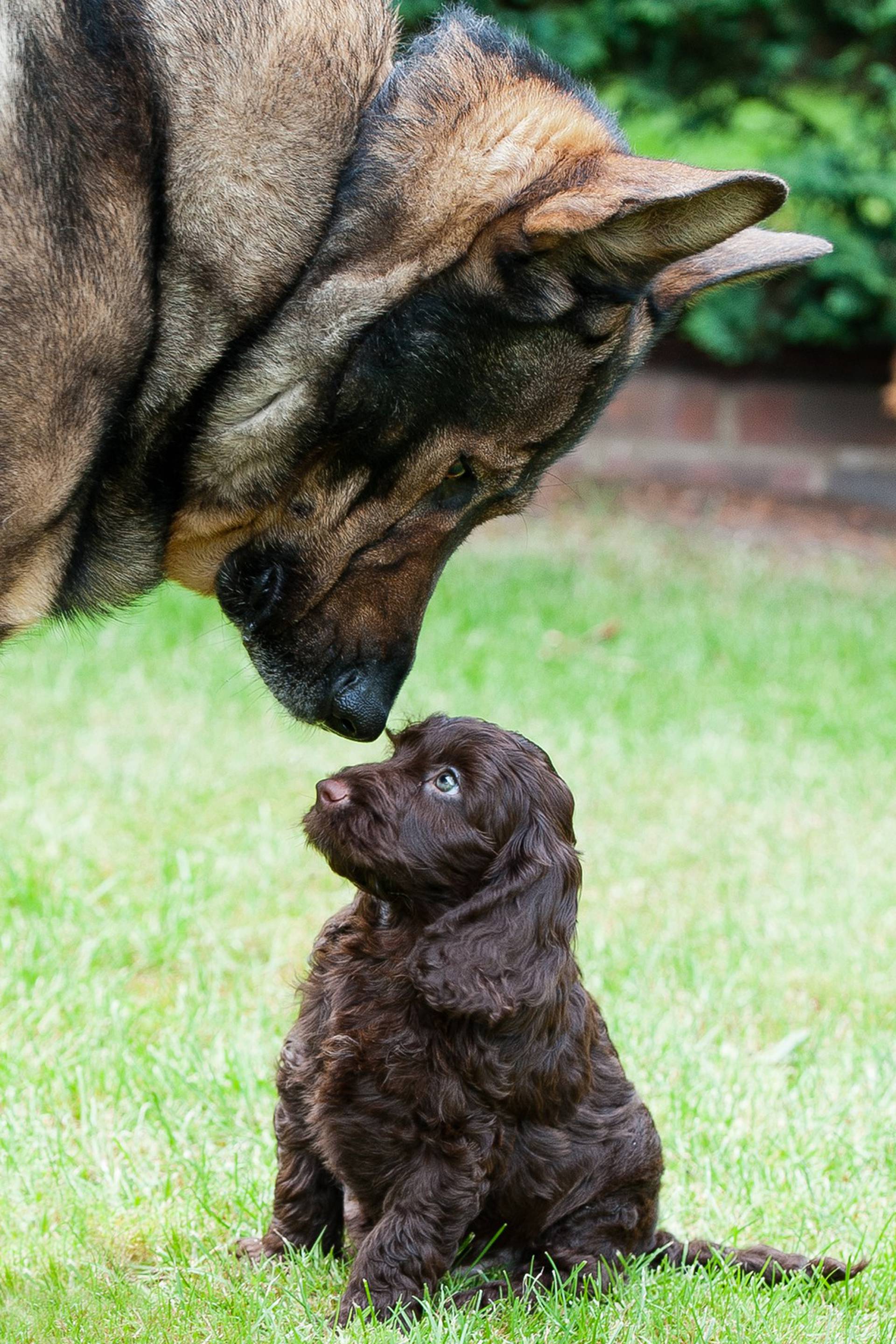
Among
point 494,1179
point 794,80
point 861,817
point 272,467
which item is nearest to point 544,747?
point 861,817

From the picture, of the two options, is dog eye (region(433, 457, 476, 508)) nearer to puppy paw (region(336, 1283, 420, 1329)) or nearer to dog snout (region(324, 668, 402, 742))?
dog snout (region(324, 668, 402, 742))

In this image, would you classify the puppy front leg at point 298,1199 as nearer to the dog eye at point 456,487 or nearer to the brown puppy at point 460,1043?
the brown puppy at point 460,1043

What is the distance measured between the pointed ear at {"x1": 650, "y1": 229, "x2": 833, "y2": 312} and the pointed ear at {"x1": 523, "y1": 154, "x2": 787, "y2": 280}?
0.56m

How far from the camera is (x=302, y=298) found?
284 centimetres

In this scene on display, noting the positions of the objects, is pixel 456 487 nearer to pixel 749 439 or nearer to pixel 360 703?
Answer: pixel 360 703

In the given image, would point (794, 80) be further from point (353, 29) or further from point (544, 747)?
point (353, 29)

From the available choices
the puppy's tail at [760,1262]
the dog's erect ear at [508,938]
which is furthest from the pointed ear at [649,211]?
the puppy's tail at [760,1262]

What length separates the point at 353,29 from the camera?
9.61 ft

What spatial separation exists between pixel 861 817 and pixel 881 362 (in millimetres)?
6181

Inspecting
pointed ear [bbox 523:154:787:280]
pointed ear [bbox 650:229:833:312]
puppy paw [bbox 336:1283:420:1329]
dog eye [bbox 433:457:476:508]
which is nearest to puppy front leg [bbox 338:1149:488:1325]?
puppy paw [bbox 336:1283:420:1329]

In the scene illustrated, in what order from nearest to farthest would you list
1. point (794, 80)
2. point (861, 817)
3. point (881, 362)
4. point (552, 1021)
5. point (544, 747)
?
point (552, 1021) < point (861, 817) < point (544, 747) < point (794, 80) < point (881, 362)

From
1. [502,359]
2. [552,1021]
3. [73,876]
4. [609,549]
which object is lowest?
[609,549]

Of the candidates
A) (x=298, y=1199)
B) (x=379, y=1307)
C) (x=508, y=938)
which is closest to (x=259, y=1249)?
(x=298, y=1199)

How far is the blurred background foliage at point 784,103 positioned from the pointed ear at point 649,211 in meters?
6.96
